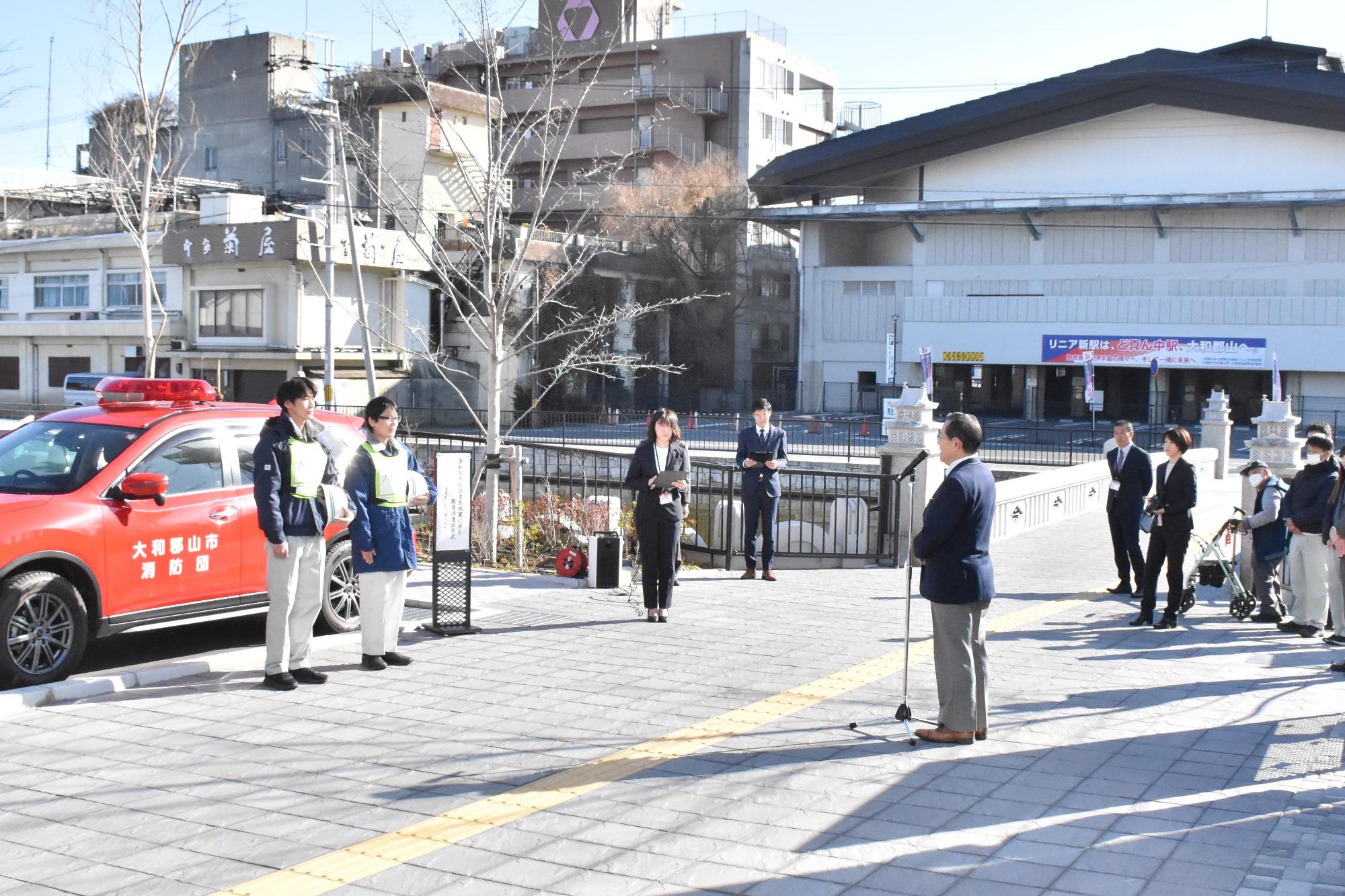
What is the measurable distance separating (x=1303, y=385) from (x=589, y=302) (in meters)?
31.4

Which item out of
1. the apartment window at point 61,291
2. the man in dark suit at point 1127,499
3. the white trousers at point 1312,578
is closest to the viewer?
the white trousers at point 1312,578

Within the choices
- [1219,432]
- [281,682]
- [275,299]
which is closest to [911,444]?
[281,682]

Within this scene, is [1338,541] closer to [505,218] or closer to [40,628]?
[40,628]

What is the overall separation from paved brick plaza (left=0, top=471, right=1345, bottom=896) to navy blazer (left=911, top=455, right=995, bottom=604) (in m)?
0.92

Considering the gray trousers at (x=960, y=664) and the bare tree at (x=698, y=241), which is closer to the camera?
the gray trousers at (x=960, y=664)

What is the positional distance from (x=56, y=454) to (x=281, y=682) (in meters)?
2.42

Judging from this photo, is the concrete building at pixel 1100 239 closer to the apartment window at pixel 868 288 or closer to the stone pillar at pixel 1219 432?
the apartment window at pixel 868 288

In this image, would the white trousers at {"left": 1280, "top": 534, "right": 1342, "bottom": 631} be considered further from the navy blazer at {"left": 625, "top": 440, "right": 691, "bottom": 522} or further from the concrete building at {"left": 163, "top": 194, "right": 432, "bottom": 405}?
the concrete building at {"left": 163, "top": 194, "right": 432, "bottom": 405}

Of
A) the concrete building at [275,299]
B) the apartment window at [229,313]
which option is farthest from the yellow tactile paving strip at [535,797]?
the apartment window at [229,313]

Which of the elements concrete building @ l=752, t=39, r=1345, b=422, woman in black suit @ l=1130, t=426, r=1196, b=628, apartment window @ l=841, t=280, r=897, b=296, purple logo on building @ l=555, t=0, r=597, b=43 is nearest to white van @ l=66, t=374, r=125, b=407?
concrete building @ l=752, t=39, r=1345, b=422

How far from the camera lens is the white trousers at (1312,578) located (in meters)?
10.7

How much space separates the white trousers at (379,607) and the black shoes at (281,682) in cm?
68

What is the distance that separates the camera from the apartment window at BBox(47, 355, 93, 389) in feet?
166

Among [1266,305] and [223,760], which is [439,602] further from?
[1266,305]
